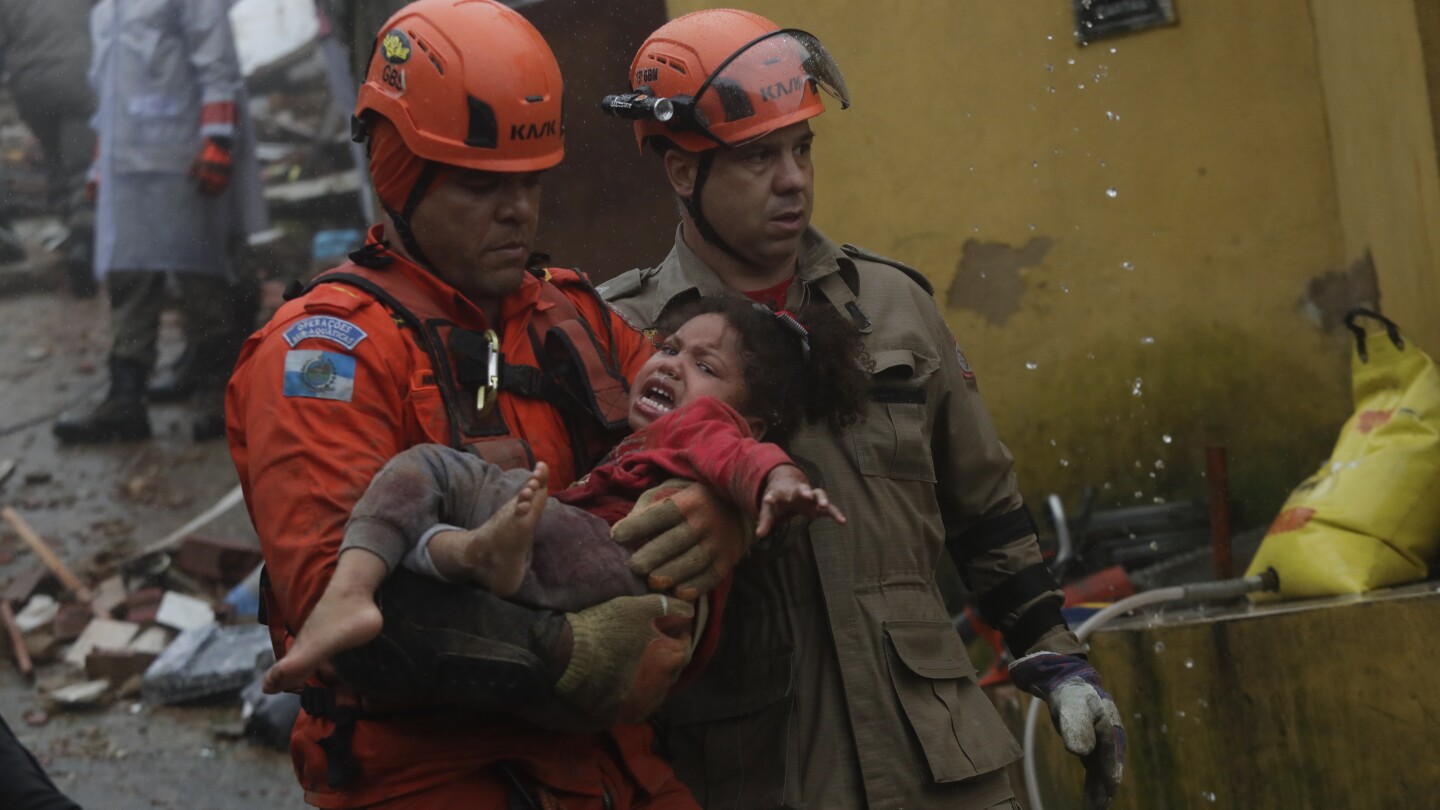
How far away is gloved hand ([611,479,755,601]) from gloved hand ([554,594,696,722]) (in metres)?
0.04

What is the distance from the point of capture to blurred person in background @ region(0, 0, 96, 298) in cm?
1040

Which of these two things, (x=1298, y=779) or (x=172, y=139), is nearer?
(x=1298, y=779)

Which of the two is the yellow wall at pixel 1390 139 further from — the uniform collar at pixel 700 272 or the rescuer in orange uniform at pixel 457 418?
the rescuer in orange uniform at pixel 457 418

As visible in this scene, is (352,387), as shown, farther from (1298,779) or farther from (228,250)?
(228,250)

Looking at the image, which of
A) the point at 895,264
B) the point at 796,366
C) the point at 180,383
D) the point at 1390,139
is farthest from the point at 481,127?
the point at 180,383

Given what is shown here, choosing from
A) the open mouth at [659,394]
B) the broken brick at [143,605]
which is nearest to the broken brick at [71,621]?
the broken brick at [143,605]

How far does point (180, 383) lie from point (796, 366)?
23.3ft

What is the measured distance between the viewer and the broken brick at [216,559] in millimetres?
7762

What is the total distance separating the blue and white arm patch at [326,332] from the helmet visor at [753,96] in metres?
1.18

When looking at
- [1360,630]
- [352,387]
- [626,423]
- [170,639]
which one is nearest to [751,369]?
[626,423]

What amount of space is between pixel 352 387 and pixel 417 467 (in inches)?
9.8

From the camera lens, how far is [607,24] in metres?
6.59

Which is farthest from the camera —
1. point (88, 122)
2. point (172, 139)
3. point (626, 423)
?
point (88, 122)

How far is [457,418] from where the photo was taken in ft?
8.96
